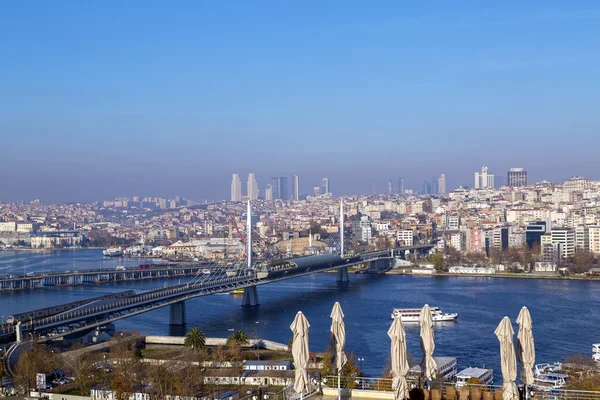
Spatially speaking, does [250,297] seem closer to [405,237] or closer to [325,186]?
[405,237]

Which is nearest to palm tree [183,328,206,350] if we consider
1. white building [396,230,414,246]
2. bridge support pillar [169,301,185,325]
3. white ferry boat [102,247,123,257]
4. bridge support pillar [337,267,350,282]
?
bridge support pillar [169,301,185,325]

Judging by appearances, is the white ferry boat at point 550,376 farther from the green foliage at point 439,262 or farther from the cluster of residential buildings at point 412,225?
the cluster of residential buildings at point 412,225

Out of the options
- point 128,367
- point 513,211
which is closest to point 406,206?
point 513,211

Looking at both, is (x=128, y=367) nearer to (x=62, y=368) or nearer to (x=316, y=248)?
(x=62, y=368)

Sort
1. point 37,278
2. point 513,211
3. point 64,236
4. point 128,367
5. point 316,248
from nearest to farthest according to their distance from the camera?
point 128,367
point 37,278
point 316,248
point 513,211
point 64,236

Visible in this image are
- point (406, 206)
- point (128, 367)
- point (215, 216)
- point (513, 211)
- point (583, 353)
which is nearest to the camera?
point (128, 367)

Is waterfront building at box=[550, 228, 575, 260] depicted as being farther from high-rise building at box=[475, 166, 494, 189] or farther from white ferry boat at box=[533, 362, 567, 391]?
high-rise building at box=[475, 166, 494, 189]

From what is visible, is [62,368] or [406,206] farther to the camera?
[406,206]
